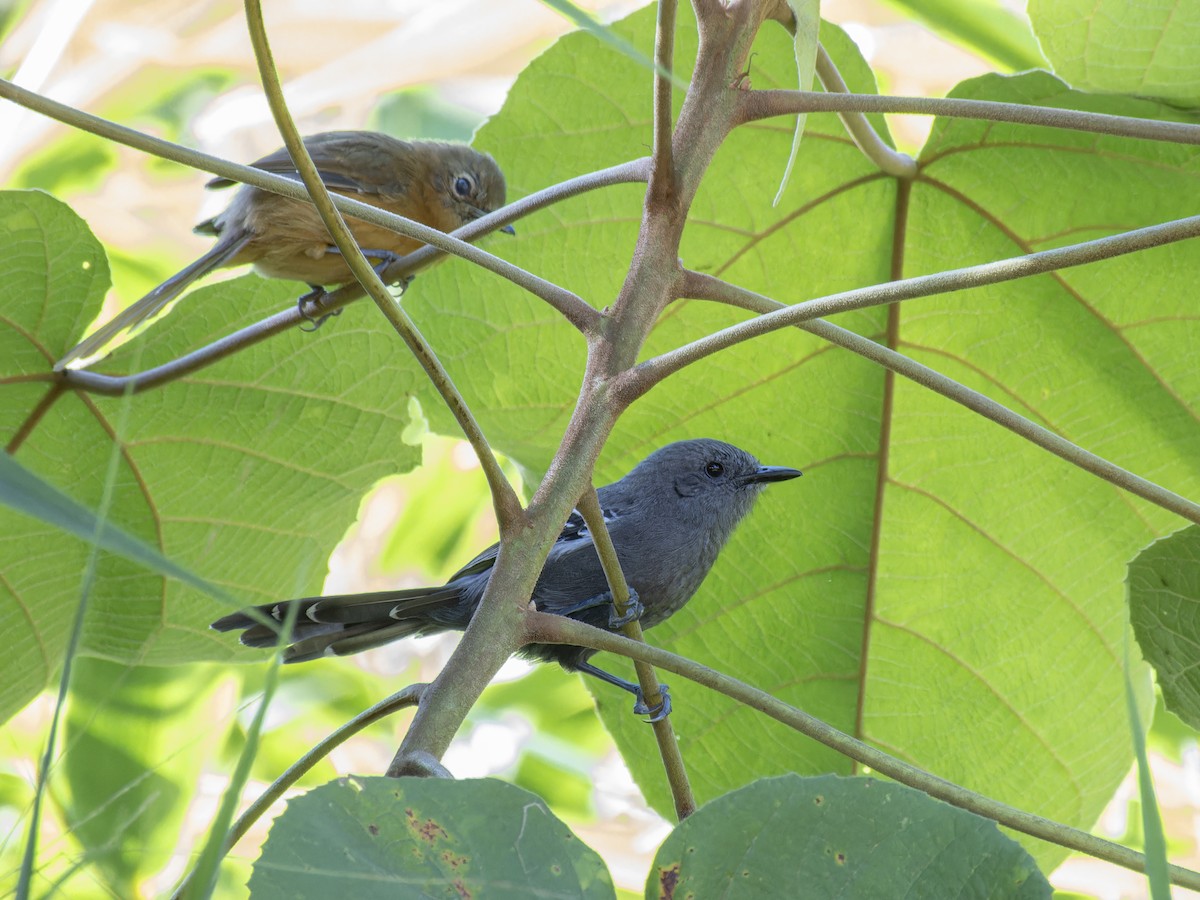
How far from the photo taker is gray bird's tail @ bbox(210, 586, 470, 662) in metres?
2.51

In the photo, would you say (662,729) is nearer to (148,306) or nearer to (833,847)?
(833,847)

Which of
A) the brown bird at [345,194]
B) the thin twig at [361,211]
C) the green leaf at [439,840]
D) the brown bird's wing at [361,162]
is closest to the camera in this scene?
the green leaf at [439,840]

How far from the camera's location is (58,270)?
2.66 metres

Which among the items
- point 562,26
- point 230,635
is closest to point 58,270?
point 230,635

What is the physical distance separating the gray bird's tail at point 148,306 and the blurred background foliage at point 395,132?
101 centimetres

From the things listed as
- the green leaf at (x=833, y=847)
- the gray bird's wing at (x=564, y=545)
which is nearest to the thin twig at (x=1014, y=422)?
the green leaf at (x=833, y=847)

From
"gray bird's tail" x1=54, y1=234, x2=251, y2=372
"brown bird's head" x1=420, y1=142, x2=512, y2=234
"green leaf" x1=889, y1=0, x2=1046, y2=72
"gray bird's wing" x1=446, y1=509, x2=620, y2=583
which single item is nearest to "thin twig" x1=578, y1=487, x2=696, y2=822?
"gray bird's wing" x1=446, y1=509, x2=620, y2=583

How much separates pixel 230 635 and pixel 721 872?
5.52 feet

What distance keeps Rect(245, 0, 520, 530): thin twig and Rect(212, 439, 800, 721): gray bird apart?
0.97m

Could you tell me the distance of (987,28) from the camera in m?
4.73

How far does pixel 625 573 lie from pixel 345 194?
1879 mm

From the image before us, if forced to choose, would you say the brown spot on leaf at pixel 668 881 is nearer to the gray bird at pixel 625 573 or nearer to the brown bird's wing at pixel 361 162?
the gray bird at pixel 625 573

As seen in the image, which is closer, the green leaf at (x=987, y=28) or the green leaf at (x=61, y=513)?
the green leaf at (x=61, y=513)

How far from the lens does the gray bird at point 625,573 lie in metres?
2.59
